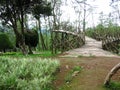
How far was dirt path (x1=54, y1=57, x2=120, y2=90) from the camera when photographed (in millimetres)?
8188

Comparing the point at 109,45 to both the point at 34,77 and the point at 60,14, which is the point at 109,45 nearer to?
the point at 60,14

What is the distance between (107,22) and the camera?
53031mm

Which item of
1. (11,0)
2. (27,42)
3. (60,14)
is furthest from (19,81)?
(60,14)

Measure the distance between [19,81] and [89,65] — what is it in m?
3.31

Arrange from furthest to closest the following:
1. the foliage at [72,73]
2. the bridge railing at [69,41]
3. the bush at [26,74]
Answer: the bridge railing at [69,41], the foliage at [72,73], the bush at [26,74]

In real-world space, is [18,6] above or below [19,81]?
above

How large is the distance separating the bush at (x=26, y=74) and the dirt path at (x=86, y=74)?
1.02ft

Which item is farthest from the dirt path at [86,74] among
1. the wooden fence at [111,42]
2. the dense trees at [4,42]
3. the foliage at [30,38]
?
the dense trees at [4,42]

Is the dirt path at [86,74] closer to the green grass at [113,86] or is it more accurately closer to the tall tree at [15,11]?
the green grass at [113,86]

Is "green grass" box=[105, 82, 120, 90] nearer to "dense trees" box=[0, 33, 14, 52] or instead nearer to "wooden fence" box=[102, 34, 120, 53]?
"wooden fence" box=[102, 34, 120, 53]

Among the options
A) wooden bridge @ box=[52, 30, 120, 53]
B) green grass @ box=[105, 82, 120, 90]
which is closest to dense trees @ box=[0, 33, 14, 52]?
wooden bridge @ box=[52, 30, 120, 53]

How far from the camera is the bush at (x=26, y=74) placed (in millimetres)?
7555

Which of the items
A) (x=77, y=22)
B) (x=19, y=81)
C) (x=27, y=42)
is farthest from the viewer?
(x=77, y=22)

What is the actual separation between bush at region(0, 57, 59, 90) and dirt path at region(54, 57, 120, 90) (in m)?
0.31
